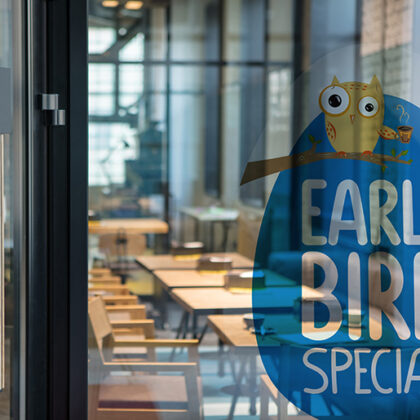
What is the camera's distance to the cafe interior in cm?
227

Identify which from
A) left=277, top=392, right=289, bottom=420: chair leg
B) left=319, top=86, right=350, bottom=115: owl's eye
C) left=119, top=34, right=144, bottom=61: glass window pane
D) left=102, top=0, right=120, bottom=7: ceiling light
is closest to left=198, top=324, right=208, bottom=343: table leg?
left=277, top=392, right=289, bottom=420: chair leg

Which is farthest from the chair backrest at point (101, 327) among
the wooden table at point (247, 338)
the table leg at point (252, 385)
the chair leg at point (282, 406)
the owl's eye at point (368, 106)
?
the owl's eye at point (368, 106)

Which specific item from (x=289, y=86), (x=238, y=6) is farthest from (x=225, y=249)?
(x=238, y=6)

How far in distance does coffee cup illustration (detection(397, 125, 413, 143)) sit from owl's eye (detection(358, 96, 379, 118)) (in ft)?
0.33

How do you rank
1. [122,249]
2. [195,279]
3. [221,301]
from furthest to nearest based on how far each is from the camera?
[122,249]
[195,279]
[221,301]

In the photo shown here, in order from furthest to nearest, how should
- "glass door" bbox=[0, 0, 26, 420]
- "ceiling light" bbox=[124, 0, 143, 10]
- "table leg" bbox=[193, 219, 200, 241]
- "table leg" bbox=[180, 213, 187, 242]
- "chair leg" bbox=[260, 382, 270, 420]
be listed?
"table leg" bbox=[180, 213, 187, 242]
"ceiling light" bbox=[124, 0, 143, 10]
"table leg" bbox=[193, 219, 200, 241]
"chair leg" bbox=[260, 382, 270, 420]
"glass door" bbox=[0, 0, 26, 420]

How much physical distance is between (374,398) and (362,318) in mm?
274

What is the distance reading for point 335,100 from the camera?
2209mm

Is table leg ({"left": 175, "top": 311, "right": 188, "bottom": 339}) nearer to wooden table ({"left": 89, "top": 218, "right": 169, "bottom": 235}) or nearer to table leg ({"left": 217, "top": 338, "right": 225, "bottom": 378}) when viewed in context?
table leg ({"left": 217, "top": 338, "right": 225, "bottom": 378})

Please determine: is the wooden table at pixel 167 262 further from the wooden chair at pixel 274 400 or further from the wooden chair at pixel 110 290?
the wooden chair at pixel 274 400

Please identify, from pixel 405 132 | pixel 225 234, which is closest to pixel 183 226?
pixel 225 234

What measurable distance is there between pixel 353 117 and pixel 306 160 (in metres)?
0.21

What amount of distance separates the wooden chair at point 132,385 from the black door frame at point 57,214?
137 mm

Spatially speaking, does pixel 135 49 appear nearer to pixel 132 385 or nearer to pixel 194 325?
pixel 194 325
